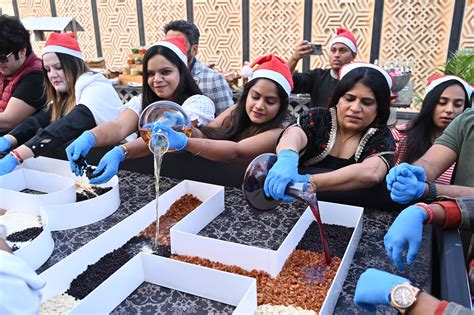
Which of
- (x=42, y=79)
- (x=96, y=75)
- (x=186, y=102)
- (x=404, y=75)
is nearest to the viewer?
(x=186, y=102)

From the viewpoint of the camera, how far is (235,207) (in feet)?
4.86

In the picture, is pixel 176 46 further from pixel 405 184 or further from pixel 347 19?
pixel 347 19

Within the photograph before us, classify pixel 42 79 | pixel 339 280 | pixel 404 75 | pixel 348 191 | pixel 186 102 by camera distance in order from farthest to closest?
pixel 404 75 → pixel 42 79 → pixel 186 102 → pixel 348 191 → pixel 339 280

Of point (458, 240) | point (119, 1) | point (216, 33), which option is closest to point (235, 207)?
point (458, 240)

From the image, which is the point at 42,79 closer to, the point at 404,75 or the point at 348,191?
the point at 348,191

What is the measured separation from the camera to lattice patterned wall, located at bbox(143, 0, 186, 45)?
6078 mm

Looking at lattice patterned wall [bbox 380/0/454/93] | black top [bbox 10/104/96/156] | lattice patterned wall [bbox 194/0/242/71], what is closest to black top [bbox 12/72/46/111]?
black top [bbox 10/104/96/156]

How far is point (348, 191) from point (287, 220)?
0.80ft

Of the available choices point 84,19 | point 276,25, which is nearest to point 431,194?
point 276,25

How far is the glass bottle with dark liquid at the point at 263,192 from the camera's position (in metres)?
1.13

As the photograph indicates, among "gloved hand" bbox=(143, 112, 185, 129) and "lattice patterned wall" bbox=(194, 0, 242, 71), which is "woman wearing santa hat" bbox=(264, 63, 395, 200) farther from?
"lattice patterned wall" bbox=(194, 0, 242, 71)

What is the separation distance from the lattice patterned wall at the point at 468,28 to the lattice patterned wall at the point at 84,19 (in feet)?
19.0

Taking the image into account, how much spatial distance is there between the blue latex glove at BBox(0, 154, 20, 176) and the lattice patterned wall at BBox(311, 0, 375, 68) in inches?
183

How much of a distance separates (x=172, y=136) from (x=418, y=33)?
4.64 metres
